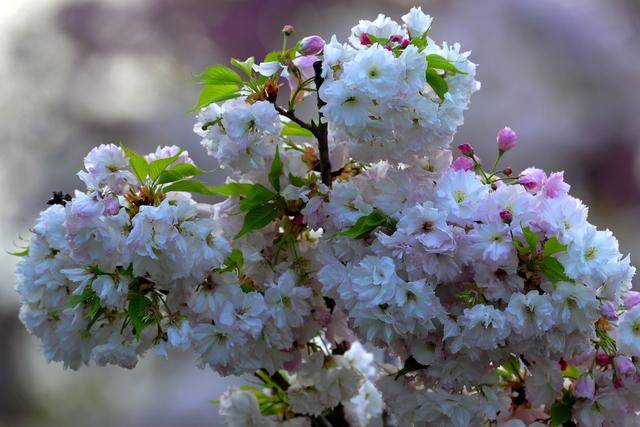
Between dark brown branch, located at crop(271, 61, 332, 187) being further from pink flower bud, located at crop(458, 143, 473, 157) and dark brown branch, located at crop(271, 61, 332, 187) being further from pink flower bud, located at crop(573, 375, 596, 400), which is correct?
pink flower bud, located at crop(573, 375, 596, 400)

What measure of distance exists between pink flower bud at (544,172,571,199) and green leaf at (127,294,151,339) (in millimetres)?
408

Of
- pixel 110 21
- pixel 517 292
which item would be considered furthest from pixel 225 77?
pixel 110 21

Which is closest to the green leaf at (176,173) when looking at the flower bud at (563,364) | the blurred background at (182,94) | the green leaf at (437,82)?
the green leaf at (437,82)

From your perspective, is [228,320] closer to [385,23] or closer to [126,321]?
[126,321]

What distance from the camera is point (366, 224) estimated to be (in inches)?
32.2

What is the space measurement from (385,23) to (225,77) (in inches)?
6.6

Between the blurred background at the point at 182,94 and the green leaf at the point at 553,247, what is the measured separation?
1.74 meters

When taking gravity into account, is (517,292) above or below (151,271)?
above

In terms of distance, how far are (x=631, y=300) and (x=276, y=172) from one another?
387 millimetres

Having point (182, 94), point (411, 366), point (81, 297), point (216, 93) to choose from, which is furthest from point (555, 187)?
point (182, 94)

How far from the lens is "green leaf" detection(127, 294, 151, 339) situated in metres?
0.83

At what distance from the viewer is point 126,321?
2.89 feet

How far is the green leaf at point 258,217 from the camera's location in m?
0.88

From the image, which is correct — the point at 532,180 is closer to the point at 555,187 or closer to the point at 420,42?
the point at 555,187
